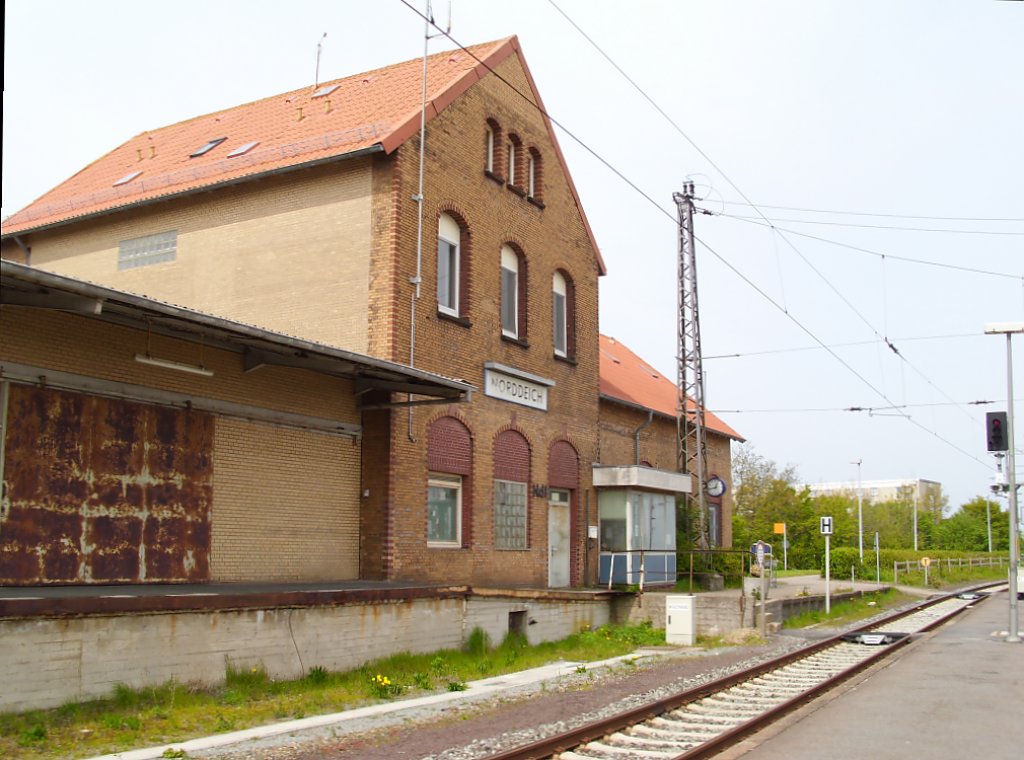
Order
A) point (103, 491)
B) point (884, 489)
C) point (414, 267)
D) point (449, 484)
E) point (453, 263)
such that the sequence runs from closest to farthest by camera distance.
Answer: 1. point (103, 491)
2. point (414, 267)
3. point (449, 484)
4. point (453, 263)
5. point (884, 489)

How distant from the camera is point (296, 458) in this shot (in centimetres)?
1748

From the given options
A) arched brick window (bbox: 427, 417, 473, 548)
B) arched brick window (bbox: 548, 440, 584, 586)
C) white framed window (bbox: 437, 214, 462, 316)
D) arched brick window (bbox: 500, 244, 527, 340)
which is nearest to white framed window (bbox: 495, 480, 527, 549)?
arched brick window (bbox: 427, 417, 473, 548)

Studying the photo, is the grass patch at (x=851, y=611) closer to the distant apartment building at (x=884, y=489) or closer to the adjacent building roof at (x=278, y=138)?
the adjacent building roof at (x=278, y=138)

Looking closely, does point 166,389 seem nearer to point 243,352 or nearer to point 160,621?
point 243,352

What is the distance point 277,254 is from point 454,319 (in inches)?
139

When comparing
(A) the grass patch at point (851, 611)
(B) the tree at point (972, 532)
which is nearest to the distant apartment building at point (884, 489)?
(B) the tree at point (972, 532)

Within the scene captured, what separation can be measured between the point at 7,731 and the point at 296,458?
7.85 metres

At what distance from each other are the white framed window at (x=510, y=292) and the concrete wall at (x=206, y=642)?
22.1 ft

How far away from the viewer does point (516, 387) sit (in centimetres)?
2295

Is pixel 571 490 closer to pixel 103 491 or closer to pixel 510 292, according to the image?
pixel 510 292

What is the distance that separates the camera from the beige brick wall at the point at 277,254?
64.6 ft

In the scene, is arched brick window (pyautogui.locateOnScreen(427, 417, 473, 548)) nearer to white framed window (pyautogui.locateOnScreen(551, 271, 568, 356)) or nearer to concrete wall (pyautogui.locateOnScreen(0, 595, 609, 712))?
concrete wall (pyautogui.locateOnScreen(0, 595, 609, 712))

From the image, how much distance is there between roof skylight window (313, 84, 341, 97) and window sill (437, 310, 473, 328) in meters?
7.20

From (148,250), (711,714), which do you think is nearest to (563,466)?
(148,250)
